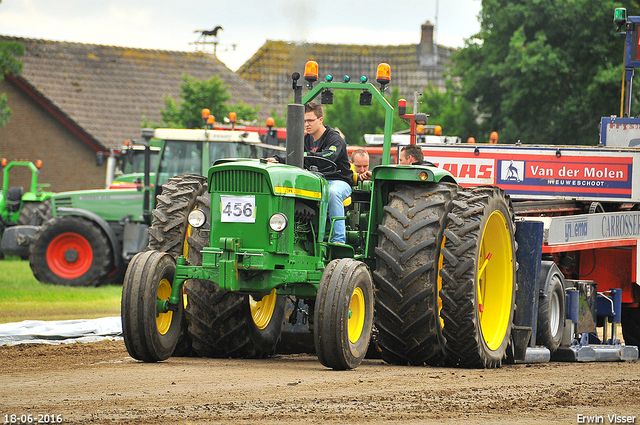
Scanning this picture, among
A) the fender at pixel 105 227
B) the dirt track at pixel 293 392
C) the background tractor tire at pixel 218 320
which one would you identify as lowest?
the dirt track at pixel 293 392

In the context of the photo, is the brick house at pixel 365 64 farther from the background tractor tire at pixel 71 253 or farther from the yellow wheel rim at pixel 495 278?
the yellow wheel rim at pixel 495 278

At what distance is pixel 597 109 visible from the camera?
26.2 m

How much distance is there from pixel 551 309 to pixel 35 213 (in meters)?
16.0

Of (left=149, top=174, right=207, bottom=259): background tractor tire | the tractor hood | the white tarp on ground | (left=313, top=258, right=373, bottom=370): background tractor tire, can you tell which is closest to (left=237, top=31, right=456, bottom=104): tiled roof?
the white tarp on ground

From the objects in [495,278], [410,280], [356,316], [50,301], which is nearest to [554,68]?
[50,301]

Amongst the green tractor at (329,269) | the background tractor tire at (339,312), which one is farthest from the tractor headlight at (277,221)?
the background tractor tire at (339,312)

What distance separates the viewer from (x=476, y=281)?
796 centimetres

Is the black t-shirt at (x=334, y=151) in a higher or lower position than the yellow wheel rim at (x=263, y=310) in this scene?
higher

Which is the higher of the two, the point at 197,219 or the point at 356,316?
the point at 197,219

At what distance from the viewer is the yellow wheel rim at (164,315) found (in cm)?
760

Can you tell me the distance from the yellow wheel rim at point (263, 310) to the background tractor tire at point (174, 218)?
36.2 inches

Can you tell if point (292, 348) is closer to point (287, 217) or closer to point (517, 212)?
point (287, 217)

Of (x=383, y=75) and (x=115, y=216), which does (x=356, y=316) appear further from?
(x=115, y=216)

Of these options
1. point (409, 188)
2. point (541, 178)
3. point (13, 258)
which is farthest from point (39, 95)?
point (409, 188)
